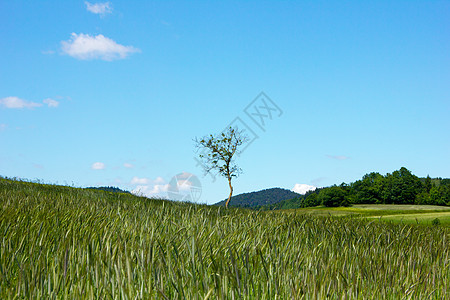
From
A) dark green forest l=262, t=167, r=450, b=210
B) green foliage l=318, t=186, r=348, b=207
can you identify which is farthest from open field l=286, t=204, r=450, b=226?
dark green forest l=262, t=167, r=450, b=210

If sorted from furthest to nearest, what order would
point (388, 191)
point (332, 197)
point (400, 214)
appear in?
1. point (388, 191)
2. point (332, 197)
3. point (400, 214)

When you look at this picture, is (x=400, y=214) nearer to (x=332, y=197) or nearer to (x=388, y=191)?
(x=332, y=197)

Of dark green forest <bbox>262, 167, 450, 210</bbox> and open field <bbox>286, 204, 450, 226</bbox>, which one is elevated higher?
dark green forest <bbox>262, 167, 450, 210</bbox>

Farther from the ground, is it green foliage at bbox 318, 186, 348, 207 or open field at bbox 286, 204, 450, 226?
green foliage at bbox 318, 186, 348, 207

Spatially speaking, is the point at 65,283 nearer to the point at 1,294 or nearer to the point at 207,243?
the point at 1,294

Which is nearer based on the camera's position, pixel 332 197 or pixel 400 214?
pixel 400 214

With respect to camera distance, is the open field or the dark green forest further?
the dark green forest

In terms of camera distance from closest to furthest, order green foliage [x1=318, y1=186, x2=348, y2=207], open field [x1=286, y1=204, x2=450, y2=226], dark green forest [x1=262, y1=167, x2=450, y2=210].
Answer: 1. open field [x1=286, y1=204, x2=450, y2=226]
2. green foliage [x1=318, y1=186, x2=348, y2=207]
3. dark green forest [x1=262, y1=167, x2=450, y2=210]

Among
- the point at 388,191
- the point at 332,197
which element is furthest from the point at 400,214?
the point at 388,191

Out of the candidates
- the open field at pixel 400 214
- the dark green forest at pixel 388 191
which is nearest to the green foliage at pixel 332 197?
the dark green forest at pixel 388 191

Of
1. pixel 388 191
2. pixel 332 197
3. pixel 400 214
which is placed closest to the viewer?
pixel 400 214

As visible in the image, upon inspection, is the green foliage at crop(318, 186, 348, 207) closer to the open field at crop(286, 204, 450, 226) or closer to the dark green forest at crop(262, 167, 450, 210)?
the dark green forest at crop(262, 167, 450, 210)

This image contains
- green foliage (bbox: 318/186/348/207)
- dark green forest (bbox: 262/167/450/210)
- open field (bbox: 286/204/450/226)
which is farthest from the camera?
dark green forest (bbox: 262/167/450/210)

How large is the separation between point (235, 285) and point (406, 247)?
3004 millimetres
